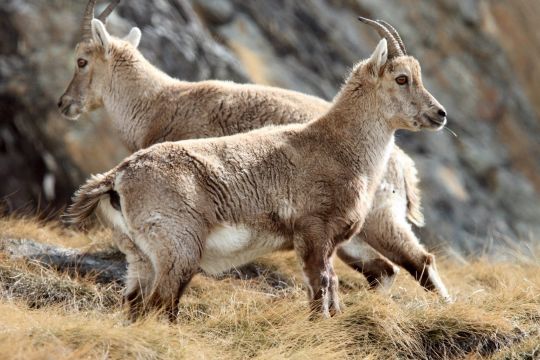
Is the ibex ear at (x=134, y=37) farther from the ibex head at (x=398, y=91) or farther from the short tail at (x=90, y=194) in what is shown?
the short tail at (x=90, y=194)

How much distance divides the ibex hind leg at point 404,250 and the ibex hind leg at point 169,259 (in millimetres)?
2628

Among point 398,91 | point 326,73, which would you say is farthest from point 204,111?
point 326,73

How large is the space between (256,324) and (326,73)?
12.0 m

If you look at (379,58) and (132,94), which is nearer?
(379,58)

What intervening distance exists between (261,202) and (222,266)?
0.64 m

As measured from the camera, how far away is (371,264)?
31.2 ft

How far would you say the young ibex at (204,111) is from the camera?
9.34 meters

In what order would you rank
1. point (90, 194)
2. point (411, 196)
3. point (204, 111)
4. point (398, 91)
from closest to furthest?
point (90, 194) → point (398, 91) → point (411, 196) → point (204, 111)

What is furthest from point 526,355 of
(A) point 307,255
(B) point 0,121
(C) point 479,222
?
(C) point 479,222

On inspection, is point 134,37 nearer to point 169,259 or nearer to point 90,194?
point 90,194

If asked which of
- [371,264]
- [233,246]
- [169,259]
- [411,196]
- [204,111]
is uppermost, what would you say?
[169,259]

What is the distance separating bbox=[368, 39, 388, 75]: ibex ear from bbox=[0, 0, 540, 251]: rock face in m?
4.18

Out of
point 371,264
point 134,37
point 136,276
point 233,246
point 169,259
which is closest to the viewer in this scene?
point 169,259

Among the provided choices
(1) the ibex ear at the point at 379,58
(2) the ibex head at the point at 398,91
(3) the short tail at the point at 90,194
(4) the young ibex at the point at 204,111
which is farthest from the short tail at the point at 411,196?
(3) the short tail at the point at 90,194
